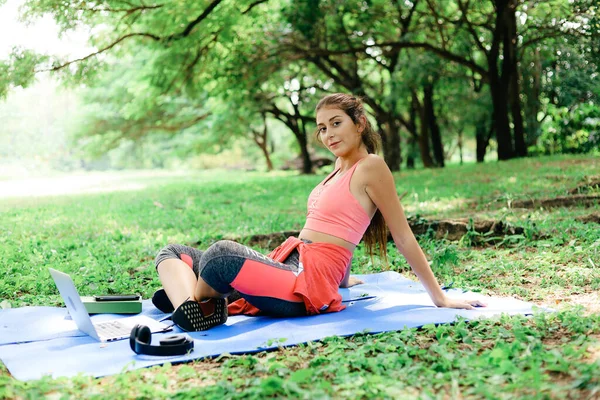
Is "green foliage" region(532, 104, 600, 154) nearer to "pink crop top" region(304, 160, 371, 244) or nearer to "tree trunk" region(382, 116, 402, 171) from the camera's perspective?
"tree trunk" region(382, 116, 402, 171)

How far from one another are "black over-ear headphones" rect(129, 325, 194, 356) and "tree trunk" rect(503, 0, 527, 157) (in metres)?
12.2

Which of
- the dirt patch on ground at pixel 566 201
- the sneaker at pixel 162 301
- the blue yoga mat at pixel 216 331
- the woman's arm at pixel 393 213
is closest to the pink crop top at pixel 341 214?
the woman's arm at pixel 393 213

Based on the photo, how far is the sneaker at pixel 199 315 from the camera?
3.20 metres

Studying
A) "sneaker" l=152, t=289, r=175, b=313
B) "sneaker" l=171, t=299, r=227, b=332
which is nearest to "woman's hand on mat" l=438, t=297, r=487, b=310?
"sneaker" l=171, t=299, r=227, b=332

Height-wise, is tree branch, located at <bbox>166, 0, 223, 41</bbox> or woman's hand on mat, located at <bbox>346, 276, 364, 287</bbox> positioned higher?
tree branch, located at <bbox>166, 0, 223, 41</bbox>

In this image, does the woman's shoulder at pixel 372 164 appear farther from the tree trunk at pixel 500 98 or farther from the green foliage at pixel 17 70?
the tree trunk at pixel 500 98

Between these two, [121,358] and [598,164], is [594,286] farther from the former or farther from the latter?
[598,164]

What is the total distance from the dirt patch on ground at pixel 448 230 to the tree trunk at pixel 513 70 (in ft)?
29.3

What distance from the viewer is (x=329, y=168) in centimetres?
2375

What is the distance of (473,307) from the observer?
3.46 meters

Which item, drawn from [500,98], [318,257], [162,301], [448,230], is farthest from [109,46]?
[500,98]

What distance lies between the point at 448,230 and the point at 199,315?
122 inches

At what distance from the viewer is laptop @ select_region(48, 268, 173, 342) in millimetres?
3088

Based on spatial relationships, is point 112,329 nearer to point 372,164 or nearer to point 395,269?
point 372,164
